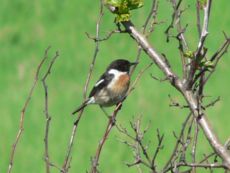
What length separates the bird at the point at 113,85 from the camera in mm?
6969

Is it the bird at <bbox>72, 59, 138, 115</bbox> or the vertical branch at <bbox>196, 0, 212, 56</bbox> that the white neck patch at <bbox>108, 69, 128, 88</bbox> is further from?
the vertical branch at <bbox>196, 0, 212, 56</bbox>

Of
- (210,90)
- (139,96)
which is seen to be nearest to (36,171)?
(139,96)

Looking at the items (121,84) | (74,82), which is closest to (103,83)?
(121,84)

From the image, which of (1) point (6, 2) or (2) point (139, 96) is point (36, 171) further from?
(1) point (6, 2)

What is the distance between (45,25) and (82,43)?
0.74m

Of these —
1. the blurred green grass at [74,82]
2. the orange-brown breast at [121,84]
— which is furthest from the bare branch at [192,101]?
the blurred green grass at [74,82]

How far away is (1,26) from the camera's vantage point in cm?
1253

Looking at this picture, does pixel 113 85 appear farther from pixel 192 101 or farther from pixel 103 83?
pixel 192 101

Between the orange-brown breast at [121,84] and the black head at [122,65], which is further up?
the black head at [122,65]

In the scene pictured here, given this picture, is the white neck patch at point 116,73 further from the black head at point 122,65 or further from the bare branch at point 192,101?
the bare branch at point 192,101

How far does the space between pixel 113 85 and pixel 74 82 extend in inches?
171

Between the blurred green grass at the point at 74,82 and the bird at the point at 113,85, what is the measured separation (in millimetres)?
2157

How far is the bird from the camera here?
697cm

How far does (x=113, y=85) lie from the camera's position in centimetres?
704
